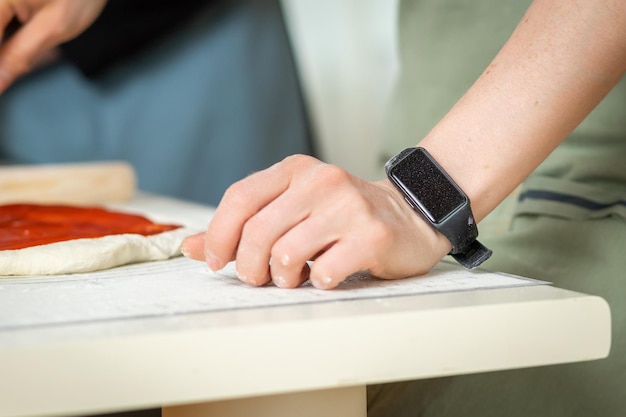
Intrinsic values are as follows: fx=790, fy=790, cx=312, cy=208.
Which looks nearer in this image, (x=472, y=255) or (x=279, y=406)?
(x=279, y=406)

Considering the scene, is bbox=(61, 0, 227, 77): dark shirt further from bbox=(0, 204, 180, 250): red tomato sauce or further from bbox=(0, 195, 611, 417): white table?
bbox=(0, 195, 611, 417): white table

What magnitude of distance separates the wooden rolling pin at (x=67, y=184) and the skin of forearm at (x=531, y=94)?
29.7 inches

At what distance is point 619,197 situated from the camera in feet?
2.77

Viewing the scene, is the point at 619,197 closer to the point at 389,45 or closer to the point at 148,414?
the point at 148,414

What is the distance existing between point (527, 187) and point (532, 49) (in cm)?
30

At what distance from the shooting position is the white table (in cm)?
42

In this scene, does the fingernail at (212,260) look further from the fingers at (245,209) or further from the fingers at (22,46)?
the fingers at (22,46)

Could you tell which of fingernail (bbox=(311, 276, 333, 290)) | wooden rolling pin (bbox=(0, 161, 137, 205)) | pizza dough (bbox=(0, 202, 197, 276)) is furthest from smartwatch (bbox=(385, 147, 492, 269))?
wooden rolling pin (bbox=(0, 161, 137, 205))

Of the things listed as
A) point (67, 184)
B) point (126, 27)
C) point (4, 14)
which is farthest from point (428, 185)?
point (126, 27)

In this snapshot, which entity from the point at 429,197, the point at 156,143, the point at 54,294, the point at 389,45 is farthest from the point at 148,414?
the point at 389,45

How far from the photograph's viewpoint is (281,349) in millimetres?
448

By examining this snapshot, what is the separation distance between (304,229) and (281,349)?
0.12 meters

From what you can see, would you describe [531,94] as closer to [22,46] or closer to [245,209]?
[245,209]

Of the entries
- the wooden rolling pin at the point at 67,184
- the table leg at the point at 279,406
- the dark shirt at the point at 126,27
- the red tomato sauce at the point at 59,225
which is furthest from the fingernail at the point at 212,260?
the dark shirt at the point at 126,27
